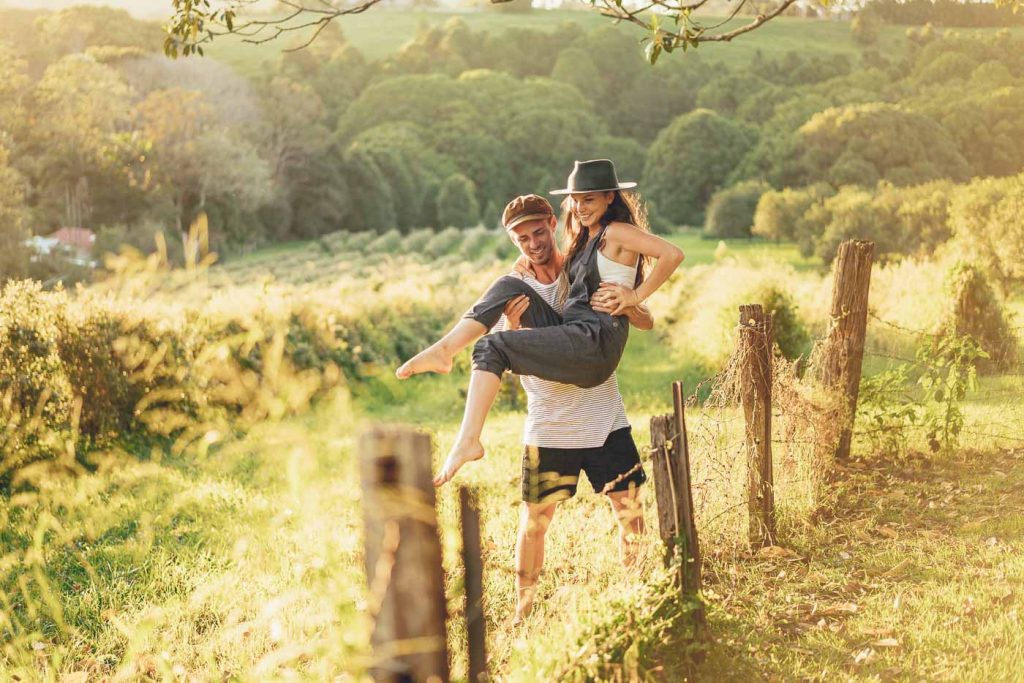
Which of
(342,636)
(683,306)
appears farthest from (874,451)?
(683,306)

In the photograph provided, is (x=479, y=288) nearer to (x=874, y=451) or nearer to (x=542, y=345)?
(x=874, y=451)

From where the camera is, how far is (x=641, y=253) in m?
4.31

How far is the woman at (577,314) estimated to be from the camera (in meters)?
3.98

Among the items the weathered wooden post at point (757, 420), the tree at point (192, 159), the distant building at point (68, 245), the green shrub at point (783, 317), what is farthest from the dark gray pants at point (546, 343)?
the tree at point (192, 159)

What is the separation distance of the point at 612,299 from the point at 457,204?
52.9 metres

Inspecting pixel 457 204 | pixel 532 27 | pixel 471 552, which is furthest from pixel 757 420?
pixel 532 27

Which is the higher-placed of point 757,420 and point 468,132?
point 468,132

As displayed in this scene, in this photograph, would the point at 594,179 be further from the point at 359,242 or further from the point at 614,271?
the point at 359,242

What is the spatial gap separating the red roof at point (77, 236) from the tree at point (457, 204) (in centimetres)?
2579

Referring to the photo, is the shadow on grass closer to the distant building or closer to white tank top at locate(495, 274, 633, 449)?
white tank top at locate(495, 274, 633, 449)

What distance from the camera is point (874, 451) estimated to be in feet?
24.7

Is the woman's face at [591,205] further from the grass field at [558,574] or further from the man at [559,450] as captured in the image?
the grass field at [558,574]

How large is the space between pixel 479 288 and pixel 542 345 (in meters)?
13.2

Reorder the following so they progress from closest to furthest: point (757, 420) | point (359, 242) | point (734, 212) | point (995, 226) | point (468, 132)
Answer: point (757, 420) < point (995, 226) < point (734, 212) < point (359, 242) < point (468, 132)
